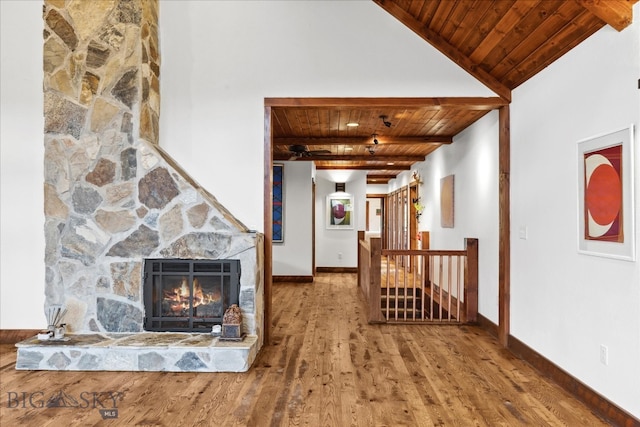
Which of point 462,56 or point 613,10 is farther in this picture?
point 462,56

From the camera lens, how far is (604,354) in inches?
107

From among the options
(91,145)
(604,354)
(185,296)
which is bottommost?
(604,354)

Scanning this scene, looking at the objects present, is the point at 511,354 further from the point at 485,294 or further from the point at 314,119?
the point at 314,119

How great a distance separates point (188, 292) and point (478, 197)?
3544 millimetres

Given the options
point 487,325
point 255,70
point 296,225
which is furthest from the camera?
point 296,225

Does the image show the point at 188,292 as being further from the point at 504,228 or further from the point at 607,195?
the point at 607,195

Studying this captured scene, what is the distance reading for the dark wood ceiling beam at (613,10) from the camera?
2.49 metres

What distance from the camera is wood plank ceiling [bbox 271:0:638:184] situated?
295cm

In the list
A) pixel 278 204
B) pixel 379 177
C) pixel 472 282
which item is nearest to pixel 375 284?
pixel 472 282

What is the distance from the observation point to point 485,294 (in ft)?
16.1

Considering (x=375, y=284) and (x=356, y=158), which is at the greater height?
(x=356, y=158)

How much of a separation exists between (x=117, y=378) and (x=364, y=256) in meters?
4.18

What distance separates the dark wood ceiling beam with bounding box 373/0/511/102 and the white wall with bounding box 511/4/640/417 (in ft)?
0.94

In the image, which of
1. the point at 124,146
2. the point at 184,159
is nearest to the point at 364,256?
the point at 184,159
